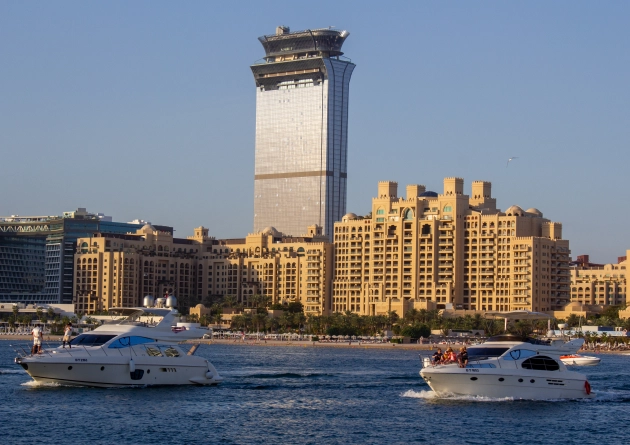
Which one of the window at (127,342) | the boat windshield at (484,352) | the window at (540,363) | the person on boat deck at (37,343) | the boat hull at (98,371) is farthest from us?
the person on boat deck at (37,343)

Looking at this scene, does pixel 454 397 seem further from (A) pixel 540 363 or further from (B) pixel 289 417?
(B) pixel 289 417

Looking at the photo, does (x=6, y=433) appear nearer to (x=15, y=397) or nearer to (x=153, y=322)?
(x=15, y=397)

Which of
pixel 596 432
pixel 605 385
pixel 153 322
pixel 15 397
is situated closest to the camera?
pixel 596 432

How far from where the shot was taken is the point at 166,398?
7700 centimetres

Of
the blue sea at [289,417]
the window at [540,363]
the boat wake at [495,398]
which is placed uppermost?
the window at [540,363]

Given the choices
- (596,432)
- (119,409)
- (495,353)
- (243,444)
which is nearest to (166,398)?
(119,409)

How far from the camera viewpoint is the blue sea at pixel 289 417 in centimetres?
6444

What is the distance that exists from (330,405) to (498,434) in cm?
1616

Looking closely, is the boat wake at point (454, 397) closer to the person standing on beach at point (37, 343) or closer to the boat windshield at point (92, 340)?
the boat windshield at point (92, 340)

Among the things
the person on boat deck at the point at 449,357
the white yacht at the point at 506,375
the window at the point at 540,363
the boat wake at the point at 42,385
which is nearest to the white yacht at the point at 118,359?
the boat wake at the point at 42,385

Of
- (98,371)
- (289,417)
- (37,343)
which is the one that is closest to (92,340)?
(98,371)

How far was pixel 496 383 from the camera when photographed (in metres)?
76.6

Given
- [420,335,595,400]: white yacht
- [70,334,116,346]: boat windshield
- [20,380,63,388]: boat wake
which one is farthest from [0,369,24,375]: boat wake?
[420,335,595,400]: white yacht

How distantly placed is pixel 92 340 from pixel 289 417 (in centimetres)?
1531
